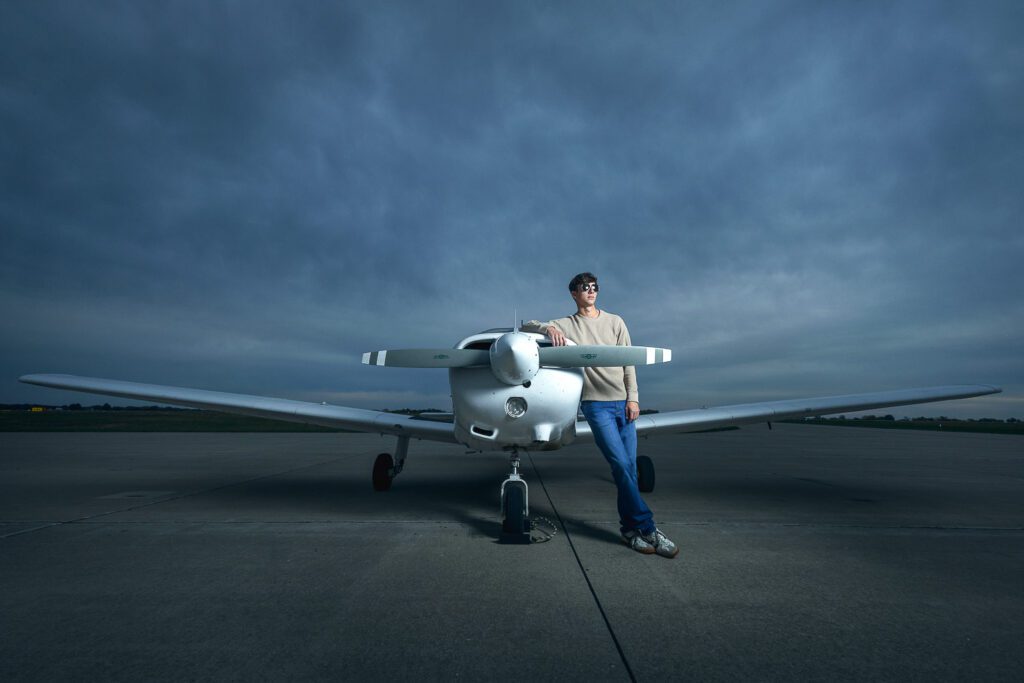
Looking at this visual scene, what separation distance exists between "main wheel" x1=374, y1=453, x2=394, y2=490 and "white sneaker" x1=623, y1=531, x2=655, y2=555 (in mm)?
3609

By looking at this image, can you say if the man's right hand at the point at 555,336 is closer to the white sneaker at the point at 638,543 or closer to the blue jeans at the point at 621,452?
the blue jeans at the point at 621,452

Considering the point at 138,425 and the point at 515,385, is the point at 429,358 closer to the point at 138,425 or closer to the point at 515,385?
the point at 515,385

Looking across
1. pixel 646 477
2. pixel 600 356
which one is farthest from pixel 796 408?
pixel 600 356

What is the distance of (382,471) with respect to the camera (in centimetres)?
624

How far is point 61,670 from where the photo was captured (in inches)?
72.8

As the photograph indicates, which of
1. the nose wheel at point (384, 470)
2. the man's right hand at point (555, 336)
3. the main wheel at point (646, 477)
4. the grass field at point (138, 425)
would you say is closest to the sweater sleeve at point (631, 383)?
the man's right hand at point (555, 336)

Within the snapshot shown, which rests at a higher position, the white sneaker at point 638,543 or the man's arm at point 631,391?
the man's arm at point 631,391

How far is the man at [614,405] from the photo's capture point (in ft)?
11.8

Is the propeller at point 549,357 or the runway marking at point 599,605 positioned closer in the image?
the runway marking at point 599,605

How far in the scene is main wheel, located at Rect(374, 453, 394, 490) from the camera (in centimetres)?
622

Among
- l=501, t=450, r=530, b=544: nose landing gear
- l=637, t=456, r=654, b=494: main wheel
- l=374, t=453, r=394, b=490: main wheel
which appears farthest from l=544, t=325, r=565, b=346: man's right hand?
l=374, t=453, r=394, b=490: main wheel

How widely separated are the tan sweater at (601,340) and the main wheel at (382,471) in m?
3.24

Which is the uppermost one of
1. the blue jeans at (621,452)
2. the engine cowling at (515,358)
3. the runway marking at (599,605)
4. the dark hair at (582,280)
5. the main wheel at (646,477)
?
the dark hair at (582,280)

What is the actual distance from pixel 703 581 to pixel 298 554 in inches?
109
